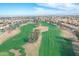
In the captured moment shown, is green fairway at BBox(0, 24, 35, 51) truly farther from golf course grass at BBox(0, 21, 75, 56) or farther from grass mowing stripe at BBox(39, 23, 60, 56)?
grass mowing stripe at BBox(39, 23, 60, 56)

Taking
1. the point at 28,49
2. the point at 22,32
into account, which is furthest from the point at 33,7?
the point at 28,49

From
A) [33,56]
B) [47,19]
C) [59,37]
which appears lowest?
[33,56]

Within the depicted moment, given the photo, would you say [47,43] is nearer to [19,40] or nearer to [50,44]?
[50,44]

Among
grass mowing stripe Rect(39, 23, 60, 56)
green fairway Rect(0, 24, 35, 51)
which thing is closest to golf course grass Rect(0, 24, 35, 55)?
green fairway Rect(0, 24, 35, 51)

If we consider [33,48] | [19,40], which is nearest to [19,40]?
[19,40]

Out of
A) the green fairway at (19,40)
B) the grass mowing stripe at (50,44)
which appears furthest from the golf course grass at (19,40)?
the grass mowing stripe at (50,44)

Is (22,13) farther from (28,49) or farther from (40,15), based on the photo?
(28,49)

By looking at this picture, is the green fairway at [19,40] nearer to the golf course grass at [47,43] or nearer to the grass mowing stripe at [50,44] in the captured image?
the golf course grass at [47,43]
